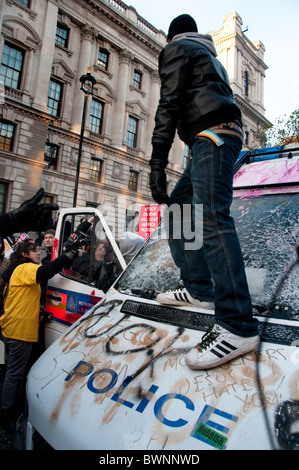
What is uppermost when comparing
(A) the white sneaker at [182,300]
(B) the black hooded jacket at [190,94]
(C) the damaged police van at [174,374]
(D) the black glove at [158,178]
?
(B) the black hooded jacket at [190,94]

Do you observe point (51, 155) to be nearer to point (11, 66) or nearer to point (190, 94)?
point (11, 66)

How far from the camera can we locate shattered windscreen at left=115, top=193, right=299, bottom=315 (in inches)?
68.9

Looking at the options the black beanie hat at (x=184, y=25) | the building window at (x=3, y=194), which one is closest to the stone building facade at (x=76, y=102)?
the building window at (x=3, y=194)

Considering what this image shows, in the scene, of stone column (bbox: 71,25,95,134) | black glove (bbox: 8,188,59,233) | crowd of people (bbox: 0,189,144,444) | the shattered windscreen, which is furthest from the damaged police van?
stone column (bbox: 71,25,95,134)

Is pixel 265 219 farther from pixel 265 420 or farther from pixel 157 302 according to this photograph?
pixel 265 420

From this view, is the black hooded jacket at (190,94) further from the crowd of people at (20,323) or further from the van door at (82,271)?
the crowd of people at (20,323)

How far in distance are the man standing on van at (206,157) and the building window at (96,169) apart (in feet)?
76.9

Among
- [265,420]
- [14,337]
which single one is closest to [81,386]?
[265,420]

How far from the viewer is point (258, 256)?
6.50ft

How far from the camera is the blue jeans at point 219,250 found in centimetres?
147

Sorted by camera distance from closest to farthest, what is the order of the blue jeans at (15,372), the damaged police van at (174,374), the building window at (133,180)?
the damaged police van at (174,374), the blue jeans at (15,372), the building window at (133,180)

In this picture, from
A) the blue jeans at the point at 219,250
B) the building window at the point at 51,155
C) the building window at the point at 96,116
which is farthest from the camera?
the building window at the point at 96,116

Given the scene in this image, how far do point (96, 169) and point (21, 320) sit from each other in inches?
897
